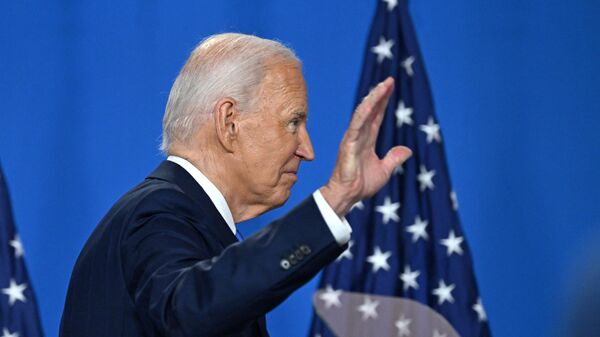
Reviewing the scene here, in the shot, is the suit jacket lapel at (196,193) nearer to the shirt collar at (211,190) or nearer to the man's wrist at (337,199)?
the shirt collar at (211,190)

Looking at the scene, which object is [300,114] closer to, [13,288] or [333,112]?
[333,112]

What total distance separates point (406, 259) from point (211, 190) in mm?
1590

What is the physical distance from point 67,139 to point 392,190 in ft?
3.60

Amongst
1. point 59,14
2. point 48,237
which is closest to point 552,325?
point 48,237

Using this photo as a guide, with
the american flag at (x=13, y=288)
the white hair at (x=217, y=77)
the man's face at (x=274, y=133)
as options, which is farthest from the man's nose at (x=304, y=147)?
the american flag at (x=13, y=288)

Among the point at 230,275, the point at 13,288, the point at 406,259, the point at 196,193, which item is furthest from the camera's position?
the point at 406,259

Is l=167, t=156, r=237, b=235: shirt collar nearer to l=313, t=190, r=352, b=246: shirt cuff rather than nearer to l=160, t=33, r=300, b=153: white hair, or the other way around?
l=160, t=33, r=300, b=153: white hair

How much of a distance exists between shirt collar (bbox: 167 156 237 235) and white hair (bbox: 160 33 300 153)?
68 mm

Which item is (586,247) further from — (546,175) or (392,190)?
(392,190)

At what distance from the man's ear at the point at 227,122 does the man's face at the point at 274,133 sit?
0.01 meters

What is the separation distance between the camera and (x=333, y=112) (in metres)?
3.29

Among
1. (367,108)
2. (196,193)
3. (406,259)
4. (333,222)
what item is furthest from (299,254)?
(406,259)

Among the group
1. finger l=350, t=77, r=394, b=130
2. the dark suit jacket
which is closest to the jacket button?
the dark suit jacket

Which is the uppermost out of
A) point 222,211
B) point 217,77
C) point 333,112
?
point 217,77
